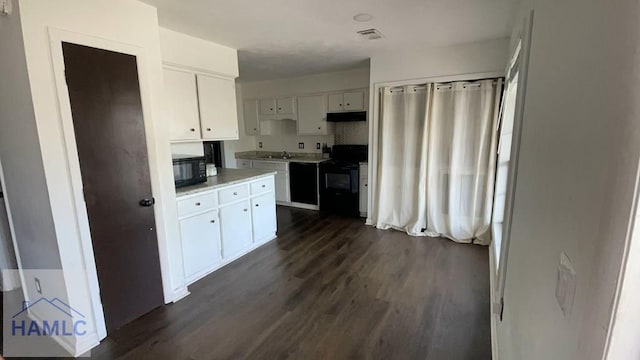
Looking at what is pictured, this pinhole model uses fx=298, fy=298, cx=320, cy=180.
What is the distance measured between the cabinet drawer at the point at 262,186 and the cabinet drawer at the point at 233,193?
0.40 ft

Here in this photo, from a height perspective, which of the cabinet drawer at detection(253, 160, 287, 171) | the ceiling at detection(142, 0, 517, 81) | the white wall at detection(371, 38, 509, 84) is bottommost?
the cabinet drawer at detection(253, 160, 287, 171)

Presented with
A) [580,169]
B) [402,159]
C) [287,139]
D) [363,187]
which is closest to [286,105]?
[287,139]

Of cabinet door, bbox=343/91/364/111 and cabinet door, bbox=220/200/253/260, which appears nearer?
cabinet door, bbox=220/200/253/260

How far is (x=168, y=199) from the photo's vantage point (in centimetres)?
251

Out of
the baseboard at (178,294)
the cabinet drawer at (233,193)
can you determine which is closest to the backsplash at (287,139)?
the cabinet drawer at (233,193)

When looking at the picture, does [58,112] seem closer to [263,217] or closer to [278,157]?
[263,217]

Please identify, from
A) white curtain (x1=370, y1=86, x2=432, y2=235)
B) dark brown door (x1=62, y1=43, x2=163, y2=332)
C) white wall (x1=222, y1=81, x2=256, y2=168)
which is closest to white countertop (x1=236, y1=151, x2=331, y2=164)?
white wall (x1=222, y1=81, x2=256, y2=168)

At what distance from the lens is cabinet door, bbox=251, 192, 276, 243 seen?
3662 millimetres

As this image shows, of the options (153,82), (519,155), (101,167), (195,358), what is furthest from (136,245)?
(519,155)

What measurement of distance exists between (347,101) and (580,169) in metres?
4.62

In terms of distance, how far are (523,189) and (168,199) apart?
2.48 m

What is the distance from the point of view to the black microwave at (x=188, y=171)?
286 centimetres

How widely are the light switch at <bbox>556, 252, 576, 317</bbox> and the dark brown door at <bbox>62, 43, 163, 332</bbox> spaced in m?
2.47

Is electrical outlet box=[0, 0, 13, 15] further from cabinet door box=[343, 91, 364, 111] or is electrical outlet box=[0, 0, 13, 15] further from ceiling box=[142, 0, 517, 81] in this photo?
cabinet door box=[343, 91, 364, 111]
